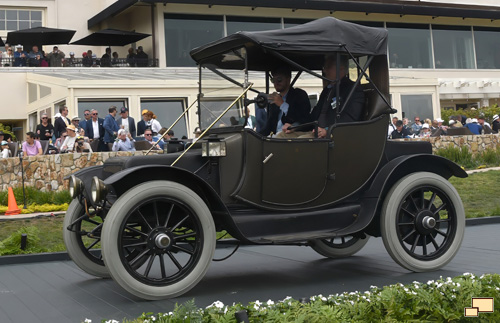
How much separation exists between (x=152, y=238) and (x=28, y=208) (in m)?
8.22

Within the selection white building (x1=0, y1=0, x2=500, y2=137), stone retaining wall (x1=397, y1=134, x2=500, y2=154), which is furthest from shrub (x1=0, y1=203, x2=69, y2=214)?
stone retaining wall (x1=397, y1=134, x2=500, y2=154)

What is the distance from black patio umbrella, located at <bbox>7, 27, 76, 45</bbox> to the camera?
98.0 feet

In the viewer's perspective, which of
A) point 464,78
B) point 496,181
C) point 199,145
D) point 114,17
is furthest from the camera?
point 464,78

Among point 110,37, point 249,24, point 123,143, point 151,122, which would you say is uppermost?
point 249,24

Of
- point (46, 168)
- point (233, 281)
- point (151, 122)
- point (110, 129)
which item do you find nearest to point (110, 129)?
point (110, 129)

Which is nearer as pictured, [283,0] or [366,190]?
[366,190]

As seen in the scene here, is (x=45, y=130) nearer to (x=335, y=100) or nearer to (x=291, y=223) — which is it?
(x=335, y=100)

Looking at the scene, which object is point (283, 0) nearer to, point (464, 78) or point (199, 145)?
point (464, 78)

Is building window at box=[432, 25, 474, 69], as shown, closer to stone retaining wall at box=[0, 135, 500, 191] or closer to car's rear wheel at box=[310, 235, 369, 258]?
stone retaining wall at box=[0, 135, 500, 191]

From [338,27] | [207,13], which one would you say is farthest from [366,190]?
[207,13]

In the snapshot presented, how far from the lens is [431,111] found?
30.5 metres

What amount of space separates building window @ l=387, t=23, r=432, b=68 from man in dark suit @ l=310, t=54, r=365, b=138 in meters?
32.1

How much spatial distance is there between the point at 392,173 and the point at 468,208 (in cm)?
693

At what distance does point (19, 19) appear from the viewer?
122 feet
